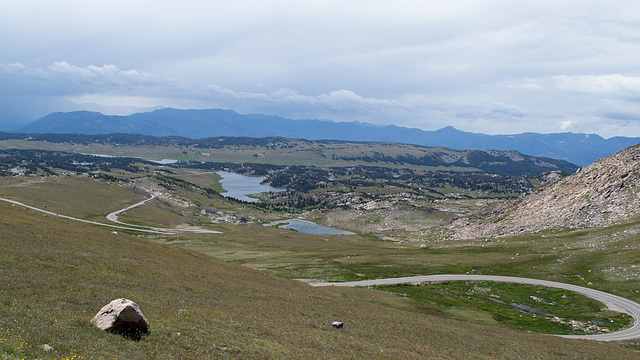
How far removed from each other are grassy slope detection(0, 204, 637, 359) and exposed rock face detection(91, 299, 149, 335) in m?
0.74

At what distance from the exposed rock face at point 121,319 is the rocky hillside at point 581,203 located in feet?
477

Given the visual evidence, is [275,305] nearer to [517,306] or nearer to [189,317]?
[189,317]

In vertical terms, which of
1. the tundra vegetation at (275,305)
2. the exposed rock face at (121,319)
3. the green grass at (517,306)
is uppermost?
the exposed rock face at (121,319)

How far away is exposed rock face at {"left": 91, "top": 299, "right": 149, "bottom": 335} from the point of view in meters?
23.9

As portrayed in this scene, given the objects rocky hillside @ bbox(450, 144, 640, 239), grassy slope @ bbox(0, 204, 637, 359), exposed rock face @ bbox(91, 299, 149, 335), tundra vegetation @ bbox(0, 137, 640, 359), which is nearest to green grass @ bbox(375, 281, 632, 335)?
tundra vegetation @ bbox(0, 137, 640, 359)

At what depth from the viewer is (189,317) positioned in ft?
105

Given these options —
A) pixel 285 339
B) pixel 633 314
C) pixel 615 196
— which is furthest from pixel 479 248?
pixel 285 339

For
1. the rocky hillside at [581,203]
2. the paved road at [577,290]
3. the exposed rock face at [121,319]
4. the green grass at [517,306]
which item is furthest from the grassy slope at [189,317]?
the rocky hillside at [581,203]

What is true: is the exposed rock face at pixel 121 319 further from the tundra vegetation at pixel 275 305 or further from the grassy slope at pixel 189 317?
the tundra vegetation at pixel 275 305

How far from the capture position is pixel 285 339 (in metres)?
32.0

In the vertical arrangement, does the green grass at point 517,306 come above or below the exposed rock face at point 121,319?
below

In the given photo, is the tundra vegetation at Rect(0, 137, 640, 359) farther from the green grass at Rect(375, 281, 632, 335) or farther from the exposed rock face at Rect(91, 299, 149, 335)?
the exposed rock face at Rect(91, 299, 149, 335)

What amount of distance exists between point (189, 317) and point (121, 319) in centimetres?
877

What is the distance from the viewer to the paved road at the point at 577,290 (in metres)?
57.0
